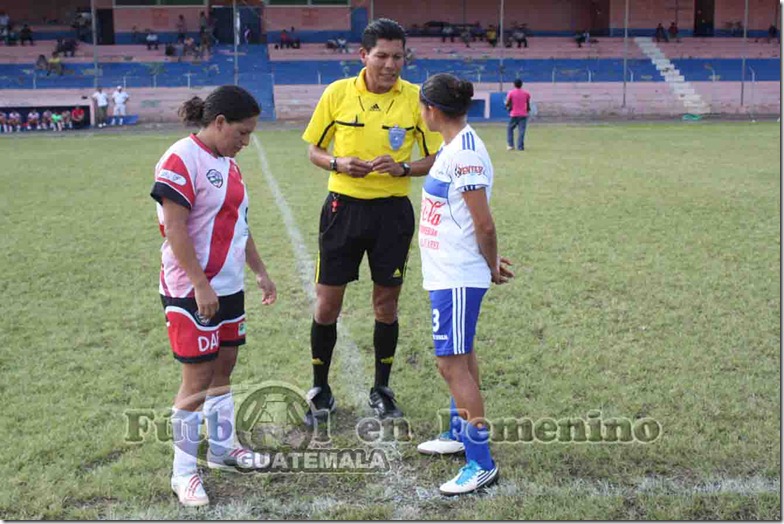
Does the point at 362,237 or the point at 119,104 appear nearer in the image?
the point at 362,237

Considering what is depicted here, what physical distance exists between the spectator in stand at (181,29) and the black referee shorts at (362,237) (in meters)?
39.6

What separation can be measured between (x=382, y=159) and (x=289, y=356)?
6.11 ft

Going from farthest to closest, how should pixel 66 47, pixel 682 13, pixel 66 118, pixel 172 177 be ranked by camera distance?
pixel 682 13
pixel 66 47
pixel 66 118
pixel 172 177

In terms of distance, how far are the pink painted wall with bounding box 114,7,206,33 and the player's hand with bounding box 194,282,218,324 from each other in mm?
42813

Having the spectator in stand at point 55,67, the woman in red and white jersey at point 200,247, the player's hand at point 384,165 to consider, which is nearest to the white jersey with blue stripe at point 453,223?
the player's hand at point 384,165

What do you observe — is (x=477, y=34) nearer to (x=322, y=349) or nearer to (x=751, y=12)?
(x=751, y=12)

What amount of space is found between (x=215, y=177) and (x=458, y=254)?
110 cm

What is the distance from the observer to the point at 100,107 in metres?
31.3

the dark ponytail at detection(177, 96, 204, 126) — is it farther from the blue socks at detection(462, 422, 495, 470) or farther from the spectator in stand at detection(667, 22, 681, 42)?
the spectator in stand at detection(667, 22, 681, 42)

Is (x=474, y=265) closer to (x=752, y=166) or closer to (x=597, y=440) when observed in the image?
(x=597, y=440)

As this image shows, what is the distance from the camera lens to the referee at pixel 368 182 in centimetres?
434

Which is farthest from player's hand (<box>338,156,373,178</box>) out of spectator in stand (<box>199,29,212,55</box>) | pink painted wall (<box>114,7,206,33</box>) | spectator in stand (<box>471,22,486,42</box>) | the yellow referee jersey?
pink painted wall (<box>114,7,206,33</box>)

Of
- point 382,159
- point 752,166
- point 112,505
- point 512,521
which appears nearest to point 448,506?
point 512,521

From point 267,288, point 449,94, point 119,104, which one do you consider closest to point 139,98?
point 119,104
